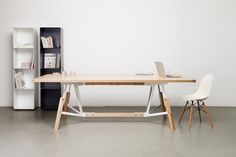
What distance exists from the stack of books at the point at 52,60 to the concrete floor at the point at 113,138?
1.21 meters

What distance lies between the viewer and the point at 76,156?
3561mm

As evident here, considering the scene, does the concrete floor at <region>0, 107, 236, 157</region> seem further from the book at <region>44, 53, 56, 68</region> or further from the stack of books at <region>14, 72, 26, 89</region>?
the book at <region>44, 53, 56, 68</region>

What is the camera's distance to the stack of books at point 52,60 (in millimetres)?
6725

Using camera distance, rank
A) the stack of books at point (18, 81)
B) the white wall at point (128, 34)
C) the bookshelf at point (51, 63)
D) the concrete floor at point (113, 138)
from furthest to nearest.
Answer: the white wall at point (128, 34) → the bookshelf at point (51, 63) → the stack of books at point (18, 81) → the concrete floor at point (113, 138)

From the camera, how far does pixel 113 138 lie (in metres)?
4.38

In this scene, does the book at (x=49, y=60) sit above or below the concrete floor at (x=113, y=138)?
above

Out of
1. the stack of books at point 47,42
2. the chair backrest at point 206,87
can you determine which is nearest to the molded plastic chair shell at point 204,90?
the chair backrest at point 206,87

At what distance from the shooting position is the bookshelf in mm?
6754

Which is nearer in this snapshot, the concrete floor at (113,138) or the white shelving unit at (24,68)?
the concrete floor at (113,138)

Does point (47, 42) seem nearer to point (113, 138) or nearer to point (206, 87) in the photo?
point (113, 138)

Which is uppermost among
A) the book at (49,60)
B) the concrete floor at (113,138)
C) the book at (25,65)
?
the book at (49,60)

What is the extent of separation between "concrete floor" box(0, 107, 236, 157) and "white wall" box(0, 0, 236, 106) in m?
1.51

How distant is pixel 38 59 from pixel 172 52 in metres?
2.93

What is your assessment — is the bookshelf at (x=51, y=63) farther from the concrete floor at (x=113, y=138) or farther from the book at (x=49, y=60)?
the concrete floor at (x=113, y=138)
